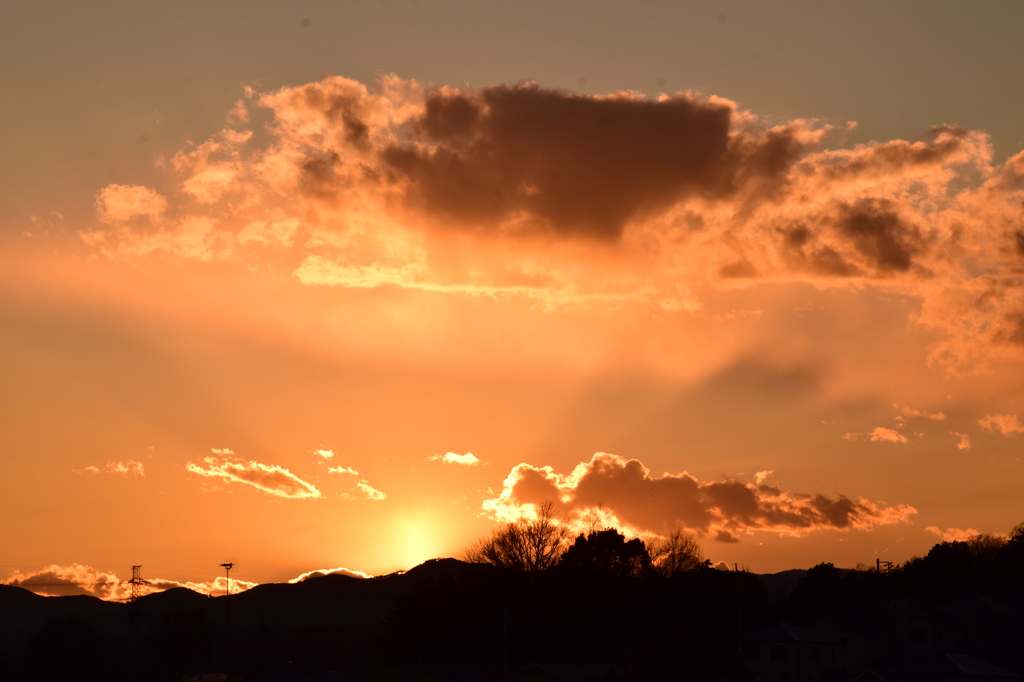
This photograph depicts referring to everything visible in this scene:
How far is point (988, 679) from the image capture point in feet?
307

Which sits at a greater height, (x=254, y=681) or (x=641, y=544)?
(x=641, y=544)

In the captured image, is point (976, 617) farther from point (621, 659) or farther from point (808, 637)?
point (621, 659)

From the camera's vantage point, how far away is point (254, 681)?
393ft

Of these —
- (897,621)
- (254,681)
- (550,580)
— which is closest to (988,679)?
(897,621)

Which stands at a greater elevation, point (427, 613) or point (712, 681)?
point (427, 613)

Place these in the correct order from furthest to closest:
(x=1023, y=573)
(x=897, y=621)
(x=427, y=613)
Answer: (x=1023, y=573)
(x=897, y=621)
(x=427, y=613)

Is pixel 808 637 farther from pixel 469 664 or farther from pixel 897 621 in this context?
pixel 469 664

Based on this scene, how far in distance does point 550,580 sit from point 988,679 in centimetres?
5044

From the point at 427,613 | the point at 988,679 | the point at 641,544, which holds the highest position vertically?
the point at 641,544

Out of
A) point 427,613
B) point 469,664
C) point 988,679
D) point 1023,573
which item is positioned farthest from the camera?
point 1023,573

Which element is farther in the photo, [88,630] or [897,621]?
[88,630]

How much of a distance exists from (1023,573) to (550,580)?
225 ft

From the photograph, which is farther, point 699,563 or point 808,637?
point 699,563

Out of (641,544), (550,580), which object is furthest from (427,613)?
(641,544)
